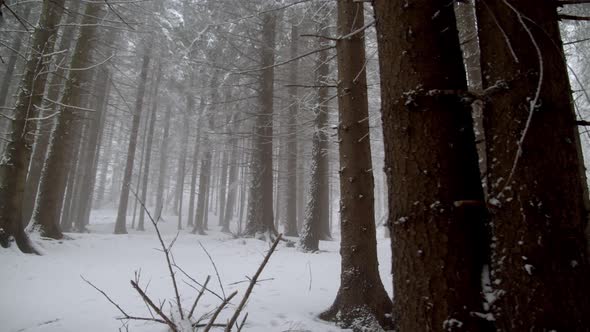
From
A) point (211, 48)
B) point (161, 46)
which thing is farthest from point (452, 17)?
point (161, 46)

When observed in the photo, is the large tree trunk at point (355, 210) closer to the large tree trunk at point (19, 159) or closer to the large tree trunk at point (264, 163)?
the large tree trunk at point (19, 159)

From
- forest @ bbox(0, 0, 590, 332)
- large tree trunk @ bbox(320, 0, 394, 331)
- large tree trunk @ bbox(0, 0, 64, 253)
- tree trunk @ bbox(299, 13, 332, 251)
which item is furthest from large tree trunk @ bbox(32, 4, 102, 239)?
large tree trunk @ bbox(320, 0, 394, 331)

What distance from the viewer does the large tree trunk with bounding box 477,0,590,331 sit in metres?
1.06

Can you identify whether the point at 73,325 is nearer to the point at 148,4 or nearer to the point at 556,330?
the point at 556,330

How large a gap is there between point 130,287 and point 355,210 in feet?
11.5

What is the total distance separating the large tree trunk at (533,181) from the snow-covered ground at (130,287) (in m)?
1.14

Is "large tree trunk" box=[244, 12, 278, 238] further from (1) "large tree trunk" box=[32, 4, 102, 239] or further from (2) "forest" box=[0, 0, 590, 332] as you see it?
(1) "large tree trunk" box=[32, 4, 102, 239]

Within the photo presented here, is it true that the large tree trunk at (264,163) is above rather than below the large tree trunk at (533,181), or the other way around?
above

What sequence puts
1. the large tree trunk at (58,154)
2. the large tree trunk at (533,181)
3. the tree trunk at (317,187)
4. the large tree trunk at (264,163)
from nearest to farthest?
the large tree trunk at (533,181), the large tree trunk at (58,154), the tree trunk at (317,187), the large tree trunk at (264,163)

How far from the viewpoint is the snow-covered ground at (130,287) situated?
3.33 meters

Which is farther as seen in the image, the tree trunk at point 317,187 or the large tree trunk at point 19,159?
the tree trunk at point 317,187

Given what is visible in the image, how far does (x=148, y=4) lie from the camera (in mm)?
12383

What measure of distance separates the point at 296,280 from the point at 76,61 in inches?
347

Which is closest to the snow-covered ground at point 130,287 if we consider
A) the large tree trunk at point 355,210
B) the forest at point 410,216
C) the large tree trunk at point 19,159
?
the forest at point 410,216
